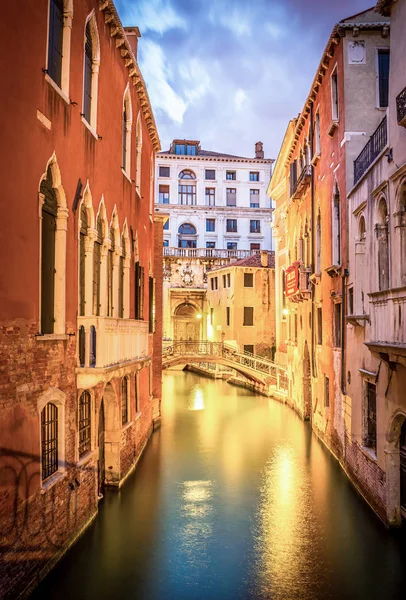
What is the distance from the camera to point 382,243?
10.9 meters

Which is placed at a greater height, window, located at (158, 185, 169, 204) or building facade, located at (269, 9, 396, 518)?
window, located at (158, 185, 169, 204)

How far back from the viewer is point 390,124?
998 cm

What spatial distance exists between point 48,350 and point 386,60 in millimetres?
11916

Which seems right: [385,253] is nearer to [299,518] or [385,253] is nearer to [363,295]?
[363,295]

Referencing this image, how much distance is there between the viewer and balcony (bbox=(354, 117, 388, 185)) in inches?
445

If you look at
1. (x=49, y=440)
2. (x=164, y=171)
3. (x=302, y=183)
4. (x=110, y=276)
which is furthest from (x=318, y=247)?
(x=164, y=171)

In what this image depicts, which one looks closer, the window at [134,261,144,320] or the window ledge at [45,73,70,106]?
the window ledge at [45,73,70,106]

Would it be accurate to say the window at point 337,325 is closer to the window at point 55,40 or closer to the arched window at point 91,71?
the arched window at point 91,71

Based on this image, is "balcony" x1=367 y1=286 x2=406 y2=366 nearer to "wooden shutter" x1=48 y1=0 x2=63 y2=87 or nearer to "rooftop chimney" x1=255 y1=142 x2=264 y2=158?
"wooden shutter" x1=48 y1=0 x2=63 y2=87

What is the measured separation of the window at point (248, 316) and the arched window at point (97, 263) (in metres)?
27.6

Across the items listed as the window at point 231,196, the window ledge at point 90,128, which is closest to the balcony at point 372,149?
the window ledge at point 90,128

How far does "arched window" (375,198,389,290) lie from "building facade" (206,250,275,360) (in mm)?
27048

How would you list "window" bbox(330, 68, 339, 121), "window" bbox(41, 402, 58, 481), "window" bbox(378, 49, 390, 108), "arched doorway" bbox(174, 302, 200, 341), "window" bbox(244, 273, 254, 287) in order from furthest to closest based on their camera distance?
"arched doorway" bbox(174, 302, 200, 341)
"window" bbox(244, 273, 254, 287)
"window" bbox(330, 68, 339, 121)
"window" bbox(378, 49, 390, 108)
"window" bbox(41, 402, 58, 481)

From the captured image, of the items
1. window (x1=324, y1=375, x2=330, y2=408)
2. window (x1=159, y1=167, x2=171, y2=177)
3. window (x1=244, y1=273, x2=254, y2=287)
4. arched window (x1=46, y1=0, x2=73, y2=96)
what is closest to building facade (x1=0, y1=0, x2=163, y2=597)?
arched window (x1=46, y1=0, x2=73, y2=96)
